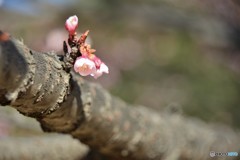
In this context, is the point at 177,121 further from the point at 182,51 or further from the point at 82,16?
the point at 182,51

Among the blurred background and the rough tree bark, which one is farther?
the blurred background

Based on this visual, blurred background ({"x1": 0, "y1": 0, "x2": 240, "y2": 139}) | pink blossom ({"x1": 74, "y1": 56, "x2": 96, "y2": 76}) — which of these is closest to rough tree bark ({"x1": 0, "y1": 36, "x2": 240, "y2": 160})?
pink blossom ({"x1": 74, "y1": 56, "x2": 96, "y2": 76})

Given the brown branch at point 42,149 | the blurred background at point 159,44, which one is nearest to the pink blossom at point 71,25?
the brown branch at point 42,149

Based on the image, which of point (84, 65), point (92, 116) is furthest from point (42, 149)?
point (84, 65)

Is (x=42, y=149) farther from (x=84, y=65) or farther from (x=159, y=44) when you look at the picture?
(x=159, y=44)

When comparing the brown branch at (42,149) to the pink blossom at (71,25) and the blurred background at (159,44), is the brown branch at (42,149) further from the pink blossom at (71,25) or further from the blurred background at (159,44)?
the blurred background at (159,44)

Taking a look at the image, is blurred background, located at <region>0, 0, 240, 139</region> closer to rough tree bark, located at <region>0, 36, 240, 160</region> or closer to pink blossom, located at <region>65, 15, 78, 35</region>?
rough tree bark, located at <region>0, 36, 240, 160</region>
